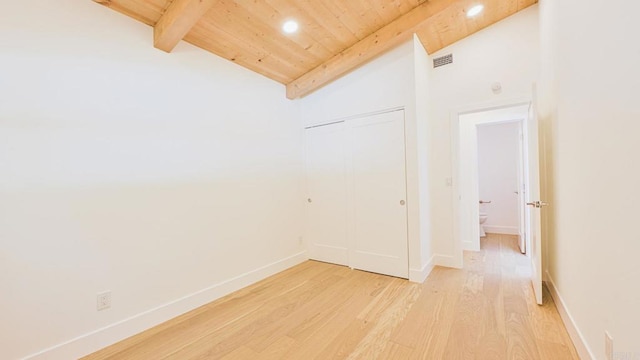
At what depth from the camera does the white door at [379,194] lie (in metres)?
3.03

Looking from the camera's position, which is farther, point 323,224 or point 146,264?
point 323,224

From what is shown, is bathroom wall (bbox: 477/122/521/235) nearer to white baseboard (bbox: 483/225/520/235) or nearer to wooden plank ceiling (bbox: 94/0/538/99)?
white baseboard (bbox: 483/225/520/235)

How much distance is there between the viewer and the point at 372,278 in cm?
307

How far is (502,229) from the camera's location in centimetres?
528

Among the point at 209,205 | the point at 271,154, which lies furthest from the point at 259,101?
the point at 209,205

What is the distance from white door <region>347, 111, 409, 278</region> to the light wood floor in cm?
30

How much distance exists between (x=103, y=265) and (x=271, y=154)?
6.48 ft

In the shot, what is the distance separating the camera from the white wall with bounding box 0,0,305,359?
165cm

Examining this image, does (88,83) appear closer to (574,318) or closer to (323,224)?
(323,224)

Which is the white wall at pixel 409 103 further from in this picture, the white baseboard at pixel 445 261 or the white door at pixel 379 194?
the white baseboard at pixel 445 261

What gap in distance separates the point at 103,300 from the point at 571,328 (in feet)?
11.1

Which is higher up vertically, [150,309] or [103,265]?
[103,265]

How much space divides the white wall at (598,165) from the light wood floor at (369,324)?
39 cm

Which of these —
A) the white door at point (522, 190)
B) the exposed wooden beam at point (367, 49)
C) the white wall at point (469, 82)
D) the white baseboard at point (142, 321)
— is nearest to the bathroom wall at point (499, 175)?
the white door at point (522, 190)
